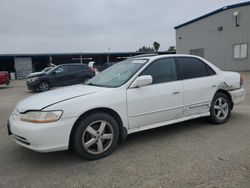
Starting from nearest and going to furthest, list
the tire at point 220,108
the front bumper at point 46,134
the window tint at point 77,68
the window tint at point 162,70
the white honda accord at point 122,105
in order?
the front bumper at point 46,134, the white honda accord at point 122,105, the window tint at point 162,70, the tire at point 220,108, the window tint at point 77,68

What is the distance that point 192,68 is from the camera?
4.88 m

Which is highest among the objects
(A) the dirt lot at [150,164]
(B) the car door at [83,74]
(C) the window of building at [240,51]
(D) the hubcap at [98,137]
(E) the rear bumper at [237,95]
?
(C) the window of building at [240,51]

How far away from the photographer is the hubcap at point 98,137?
3.60 meters

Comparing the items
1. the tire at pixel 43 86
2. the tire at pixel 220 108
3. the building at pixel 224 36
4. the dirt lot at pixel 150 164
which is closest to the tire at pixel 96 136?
the dirt lot at pixel 150 164

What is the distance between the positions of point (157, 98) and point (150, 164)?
47.9 inches

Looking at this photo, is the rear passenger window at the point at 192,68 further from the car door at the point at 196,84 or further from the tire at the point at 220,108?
the tire at the point at 220,108

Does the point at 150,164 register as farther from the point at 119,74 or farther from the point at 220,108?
the point at 220,108

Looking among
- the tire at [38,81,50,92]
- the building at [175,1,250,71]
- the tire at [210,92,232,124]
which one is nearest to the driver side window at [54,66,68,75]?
the tire at [38,81,50,92]

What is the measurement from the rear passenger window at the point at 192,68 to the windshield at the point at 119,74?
2.62ft

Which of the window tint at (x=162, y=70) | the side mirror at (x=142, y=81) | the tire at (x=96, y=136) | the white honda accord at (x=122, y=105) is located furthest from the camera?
the window tint at (x=162, y=70)

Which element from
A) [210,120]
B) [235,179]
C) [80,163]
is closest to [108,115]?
[80,163]

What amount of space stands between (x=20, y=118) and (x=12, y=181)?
88 centimetres

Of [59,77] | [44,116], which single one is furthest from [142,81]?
[59,77]

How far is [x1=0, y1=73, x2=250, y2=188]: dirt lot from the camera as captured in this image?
2.98m
